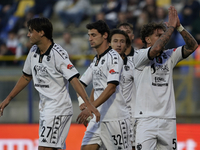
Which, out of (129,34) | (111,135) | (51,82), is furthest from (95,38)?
(129,34)

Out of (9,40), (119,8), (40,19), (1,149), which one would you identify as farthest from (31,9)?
(40,19)

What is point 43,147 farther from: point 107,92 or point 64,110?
point 107,92

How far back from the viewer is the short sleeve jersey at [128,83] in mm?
6285

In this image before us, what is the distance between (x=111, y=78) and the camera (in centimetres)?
506

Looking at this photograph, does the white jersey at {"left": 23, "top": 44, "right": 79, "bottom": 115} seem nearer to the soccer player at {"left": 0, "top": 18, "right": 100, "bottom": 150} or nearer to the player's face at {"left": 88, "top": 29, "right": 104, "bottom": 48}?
the soccer player at {"left": 0, "top": 18, "right": 100, "bottom": 150}

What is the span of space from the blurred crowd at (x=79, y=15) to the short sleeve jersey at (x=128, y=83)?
14.8ft

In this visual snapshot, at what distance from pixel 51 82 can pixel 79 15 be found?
357 inches

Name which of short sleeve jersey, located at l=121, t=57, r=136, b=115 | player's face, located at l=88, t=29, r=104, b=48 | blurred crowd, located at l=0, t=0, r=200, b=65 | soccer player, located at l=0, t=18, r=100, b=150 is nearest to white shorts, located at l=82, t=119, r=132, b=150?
soccer player, located at l=0, t=18, r=100, b=150

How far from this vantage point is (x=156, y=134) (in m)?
4.88

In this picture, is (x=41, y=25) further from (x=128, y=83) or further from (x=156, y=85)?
(x=128, y=83)

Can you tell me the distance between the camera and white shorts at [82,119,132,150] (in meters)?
5.29

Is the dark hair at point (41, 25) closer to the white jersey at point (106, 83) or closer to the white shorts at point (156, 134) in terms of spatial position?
the white jersey at point (106, 83)

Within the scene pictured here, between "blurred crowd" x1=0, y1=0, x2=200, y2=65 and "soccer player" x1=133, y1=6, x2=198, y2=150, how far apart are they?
18.9 ft

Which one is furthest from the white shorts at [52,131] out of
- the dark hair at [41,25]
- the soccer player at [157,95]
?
the dark hair at [41,25]
